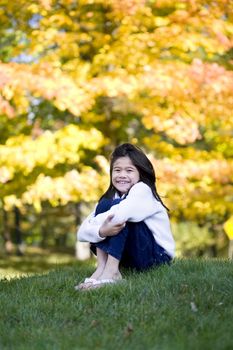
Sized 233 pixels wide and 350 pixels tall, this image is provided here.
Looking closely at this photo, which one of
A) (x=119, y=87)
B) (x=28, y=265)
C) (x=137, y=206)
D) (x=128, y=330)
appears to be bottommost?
(x=28, y=265)

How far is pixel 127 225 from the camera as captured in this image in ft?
13.4

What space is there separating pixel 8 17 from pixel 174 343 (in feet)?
21.7

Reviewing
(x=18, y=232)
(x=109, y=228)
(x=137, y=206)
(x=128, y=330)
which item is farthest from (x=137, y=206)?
(x=18, y=232)

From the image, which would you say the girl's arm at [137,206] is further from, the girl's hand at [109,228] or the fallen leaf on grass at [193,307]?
the fallen leaf on grass at [193,307]

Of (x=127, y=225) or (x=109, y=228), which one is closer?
(x=109, y=228)

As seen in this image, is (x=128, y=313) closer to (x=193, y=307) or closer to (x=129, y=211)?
(x=193, y=307)

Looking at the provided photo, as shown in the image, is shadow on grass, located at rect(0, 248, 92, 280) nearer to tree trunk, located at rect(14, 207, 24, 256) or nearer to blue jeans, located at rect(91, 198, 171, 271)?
tree trunk, located at rect(14, 207, 24, 256)

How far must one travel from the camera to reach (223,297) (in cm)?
347

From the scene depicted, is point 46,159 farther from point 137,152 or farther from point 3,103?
point 137,152

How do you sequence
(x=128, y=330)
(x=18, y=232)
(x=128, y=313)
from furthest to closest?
(x=18, y=232), (x=128, y=313), (x=128, y=330)

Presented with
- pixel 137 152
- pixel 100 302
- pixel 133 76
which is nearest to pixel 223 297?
pixel 100 302

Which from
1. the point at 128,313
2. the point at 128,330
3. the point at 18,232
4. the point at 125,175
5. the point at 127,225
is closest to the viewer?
the point at 128,330

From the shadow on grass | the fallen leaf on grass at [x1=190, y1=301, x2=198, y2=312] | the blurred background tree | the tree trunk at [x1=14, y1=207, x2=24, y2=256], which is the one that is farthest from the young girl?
the tree trunk at [x1=14, y1=207, x2=24, y2=256]

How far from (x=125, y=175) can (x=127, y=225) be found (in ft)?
1.61
